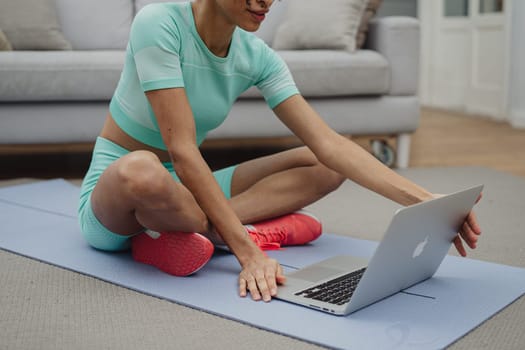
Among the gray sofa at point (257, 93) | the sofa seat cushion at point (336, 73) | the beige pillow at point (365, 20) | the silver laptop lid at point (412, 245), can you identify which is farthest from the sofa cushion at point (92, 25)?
the silver laptop lid at point (412, 245)

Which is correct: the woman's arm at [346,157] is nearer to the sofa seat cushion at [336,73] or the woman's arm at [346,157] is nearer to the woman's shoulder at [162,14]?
the woman's shoulder at [162,14]

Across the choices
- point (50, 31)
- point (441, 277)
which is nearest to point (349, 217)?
point (441, 277)

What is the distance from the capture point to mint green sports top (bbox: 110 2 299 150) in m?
1.40

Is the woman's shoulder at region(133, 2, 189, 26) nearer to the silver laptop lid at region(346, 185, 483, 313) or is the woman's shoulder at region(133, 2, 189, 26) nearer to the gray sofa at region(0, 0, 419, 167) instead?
the silver laptop lid at region(346, 185, 483, 313)

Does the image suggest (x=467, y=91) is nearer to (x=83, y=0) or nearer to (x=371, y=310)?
(x=83, y=0)

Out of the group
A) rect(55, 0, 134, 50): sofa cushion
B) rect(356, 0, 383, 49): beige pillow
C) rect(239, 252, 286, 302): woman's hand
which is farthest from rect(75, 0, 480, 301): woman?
rect(55, 0, 134, 50): sofa cushion

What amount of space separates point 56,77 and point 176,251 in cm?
134

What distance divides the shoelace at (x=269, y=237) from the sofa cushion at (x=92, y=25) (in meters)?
1.79

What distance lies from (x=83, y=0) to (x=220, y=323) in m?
2.35

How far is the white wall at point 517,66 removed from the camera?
4078mm

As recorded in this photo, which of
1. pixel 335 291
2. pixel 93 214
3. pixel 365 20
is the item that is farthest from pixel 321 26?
pixel 335 291

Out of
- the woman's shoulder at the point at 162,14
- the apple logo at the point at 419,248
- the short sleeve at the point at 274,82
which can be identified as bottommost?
the apple logo at the point at 419,248

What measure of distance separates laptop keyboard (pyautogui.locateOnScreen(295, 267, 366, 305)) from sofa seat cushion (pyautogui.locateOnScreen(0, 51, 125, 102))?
4.83ft

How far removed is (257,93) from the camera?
8.98ft
